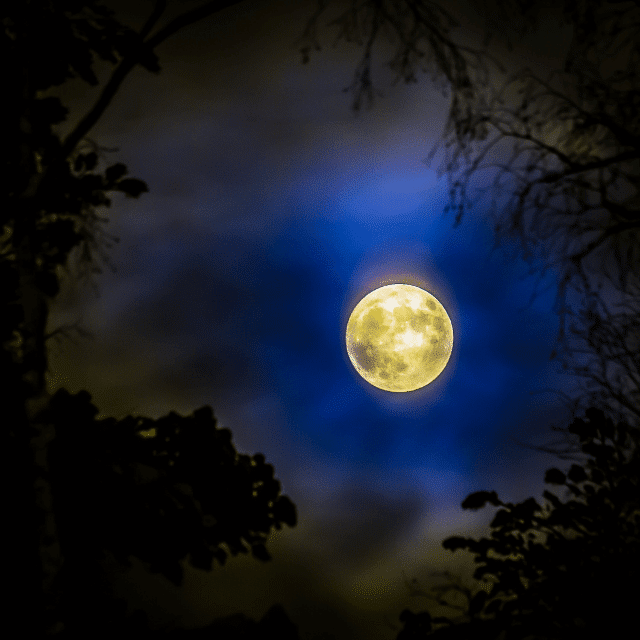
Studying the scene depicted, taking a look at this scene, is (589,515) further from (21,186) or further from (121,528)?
(21,186)

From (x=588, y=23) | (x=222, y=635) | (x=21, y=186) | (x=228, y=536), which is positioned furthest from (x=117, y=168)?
(x=222, y=635)

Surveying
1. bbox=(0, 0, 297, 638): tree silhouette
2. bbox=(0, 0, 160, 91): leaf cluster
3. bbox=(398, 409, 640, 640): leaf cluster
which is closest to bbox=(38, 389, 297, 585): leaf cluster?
bbox=(0, 0, 297, 638): tree silhouette

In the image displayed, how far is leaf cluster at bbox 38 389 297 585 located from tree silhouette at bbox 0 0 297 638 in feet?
0.03

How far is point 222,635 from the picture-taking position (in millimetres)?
5805

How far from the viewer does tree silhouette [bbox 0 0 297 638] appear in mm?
3318

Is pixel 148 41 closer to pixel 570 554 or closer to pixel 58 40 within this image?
pixel 58 40

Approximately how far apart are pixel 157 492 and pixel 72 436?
2.65 feet

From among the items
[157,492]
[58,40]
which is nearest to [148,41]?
[58,40]

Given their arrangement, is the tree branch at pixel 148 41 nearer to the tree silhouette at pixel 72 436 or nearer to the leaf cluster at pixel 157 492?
the tree silhouette at pixel 72 436

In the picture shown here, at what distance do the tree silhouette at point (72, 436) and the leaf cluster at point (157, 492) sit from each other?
10 mm

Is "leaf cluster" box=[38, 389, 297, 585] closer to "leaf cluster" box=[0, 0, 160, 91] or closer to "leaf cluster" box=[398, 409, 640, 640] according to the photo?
"leaf cluster" box=[398, 409, 640, 640]

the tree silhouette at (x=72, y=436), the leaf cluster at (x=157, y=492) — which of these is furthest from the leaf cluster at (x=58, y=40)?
the leaf cluster at (x=157, y=492)

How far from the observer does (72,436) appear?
407 cm

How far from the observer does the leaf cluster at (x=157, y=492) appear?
4059 millimetres
